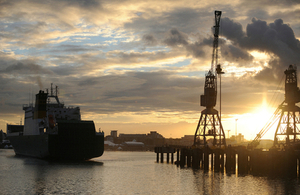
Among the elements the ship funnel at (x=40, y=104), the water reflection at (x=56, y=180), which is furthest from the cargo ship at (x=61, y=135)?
the water reflection at (x=56, y=180)

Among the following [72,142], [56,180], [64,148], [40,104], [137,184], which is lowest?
[137,184]

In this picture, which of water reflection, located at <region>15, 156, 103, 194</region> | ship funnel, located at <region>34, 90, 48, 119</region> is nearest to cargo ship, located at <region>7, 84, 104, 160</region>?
ship funnel, located at <region>34, 90, 48, 119</region>

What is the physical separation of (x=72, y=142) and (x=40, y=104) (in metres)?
19.8

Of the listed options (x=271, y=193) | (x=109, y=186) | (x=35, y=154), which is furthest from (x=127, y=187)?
(x=35, y=154)

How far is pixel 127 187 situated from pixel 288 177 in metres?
27.3

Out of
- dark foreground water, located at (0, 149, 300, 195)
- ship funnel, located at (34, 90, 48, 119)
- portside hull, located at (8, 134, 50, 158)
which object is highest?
ship funnel, located at (34, 90, 48, 119)

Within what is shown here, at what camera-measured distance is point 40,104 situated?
8606cm

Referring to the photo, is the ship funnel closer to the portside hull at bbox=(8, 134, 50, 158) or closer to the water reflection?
the portside hull at bbox=(8, 134, 50, 158)

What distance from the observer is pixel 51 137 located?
71.1 meters

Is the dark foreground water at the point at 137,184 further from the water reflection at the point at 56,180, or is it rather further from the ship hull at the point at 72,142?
the ship hull at the point at 72,142

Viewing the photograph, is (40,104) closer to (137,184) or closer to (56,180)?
(56,180)

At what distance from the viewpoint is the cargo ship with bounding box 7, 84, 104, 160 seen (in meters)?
71.8

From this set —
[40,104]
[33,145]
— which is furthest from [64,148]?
[40,104]

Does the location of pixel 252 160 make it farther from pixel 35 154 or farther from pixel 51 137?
pixel 35 154
